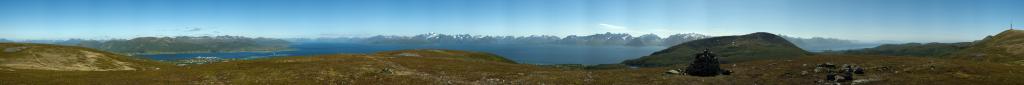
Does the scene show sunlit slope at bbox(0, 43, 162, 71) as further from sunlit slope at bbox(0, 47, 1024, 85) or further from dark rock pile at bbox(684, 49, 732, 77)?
dark rock pile at bbox(684, 49, 732, 77)

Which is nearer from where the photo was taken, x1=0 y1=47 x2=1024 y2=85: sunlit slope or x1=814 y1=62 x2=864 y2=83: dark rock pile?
x1=814 y1=62 x2=864 y2=83: dark rock pile

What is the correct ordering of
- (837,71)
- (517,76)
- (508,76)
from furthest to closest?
(517,76), (508,76), (837,71)

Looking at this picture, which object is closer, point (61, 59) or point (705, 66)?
point (705, 66)

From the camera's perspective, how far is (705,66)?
52156 mm

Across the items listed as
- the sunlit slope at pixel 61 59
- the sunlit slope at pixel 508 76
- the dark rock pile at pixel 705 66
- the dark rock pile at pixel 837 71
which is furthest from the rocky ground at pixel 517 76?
the sunlit slope at pixel 61 59

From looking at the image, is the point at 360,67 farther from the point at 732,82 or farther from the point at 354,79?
the point at 732,82

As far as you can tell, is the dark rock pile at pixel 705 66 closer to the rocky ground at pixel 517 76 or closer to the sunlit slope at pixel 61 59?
the rocky ground at pixel 517 76

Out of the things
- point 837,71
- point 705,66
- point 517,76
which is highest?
point 705,66

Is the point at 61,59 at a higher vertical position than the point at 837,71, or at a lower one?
higher

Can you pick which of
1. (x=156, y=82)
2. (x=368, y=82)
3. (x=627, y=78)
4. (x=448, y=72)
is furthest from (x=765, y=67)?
(x=156, y=82)

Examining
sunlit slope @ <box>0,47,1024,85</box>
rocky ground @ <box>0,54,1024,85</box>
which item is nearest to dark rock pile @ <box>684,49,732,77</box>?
rocky ground @ <box>0,54,1024,85</box>

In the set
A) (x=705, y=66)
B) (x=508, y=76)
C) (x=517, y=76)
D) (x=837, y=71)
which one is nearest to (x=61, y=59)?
(x=508, y=76)

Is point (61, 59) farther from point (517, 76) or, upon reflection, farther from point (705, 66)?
point (705, 66)

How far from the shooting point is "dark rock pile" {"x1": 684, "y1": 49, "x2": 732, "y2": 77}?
51500 mm
